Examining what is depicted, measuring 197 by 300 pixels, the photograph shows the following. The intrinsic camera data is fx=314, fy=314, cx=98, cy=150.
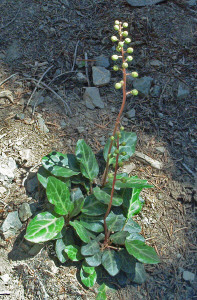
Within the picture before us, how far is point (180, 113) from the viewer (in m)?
3.11

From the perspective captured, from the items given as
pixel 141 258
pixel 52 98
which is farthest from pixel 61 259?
pixel 52 98

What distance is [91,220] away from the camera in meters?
2.34

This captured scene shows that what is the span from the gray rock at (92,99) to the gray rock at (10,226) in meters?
1.26

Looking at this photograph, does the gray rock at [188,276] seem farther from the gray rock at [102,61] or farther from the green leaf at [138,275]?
the gray rock at [102,61]

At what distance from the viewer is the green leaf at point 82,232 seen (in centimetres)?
215

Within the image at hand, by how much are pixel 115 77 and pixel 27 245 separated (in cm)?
188

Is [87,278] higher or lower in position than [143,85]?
lower

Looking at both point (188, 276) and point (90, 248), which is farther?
point (188, 276)

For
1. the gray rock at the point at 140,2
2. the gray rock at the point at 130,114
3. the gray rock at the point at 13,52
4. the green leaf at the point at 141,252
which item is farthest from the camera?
the gray rock at the point at 140,2

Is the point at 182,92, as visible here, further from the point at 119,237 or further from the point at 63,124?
the point at 119,237

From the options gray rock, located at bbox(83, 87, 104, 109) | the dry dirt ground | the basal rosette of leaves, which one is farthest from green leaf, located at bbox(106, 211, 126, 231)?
gray rock, located at bbox(83, 87, 104, 109)

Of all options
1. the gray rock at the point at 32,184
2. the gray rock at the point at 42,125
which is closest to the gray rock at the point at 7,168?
the gray rock at the point at 32,184

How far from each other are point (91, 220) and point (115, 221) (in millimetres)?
180

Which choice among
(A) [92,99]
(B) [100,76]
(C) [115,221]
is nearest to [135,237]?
(C) [115,221]
